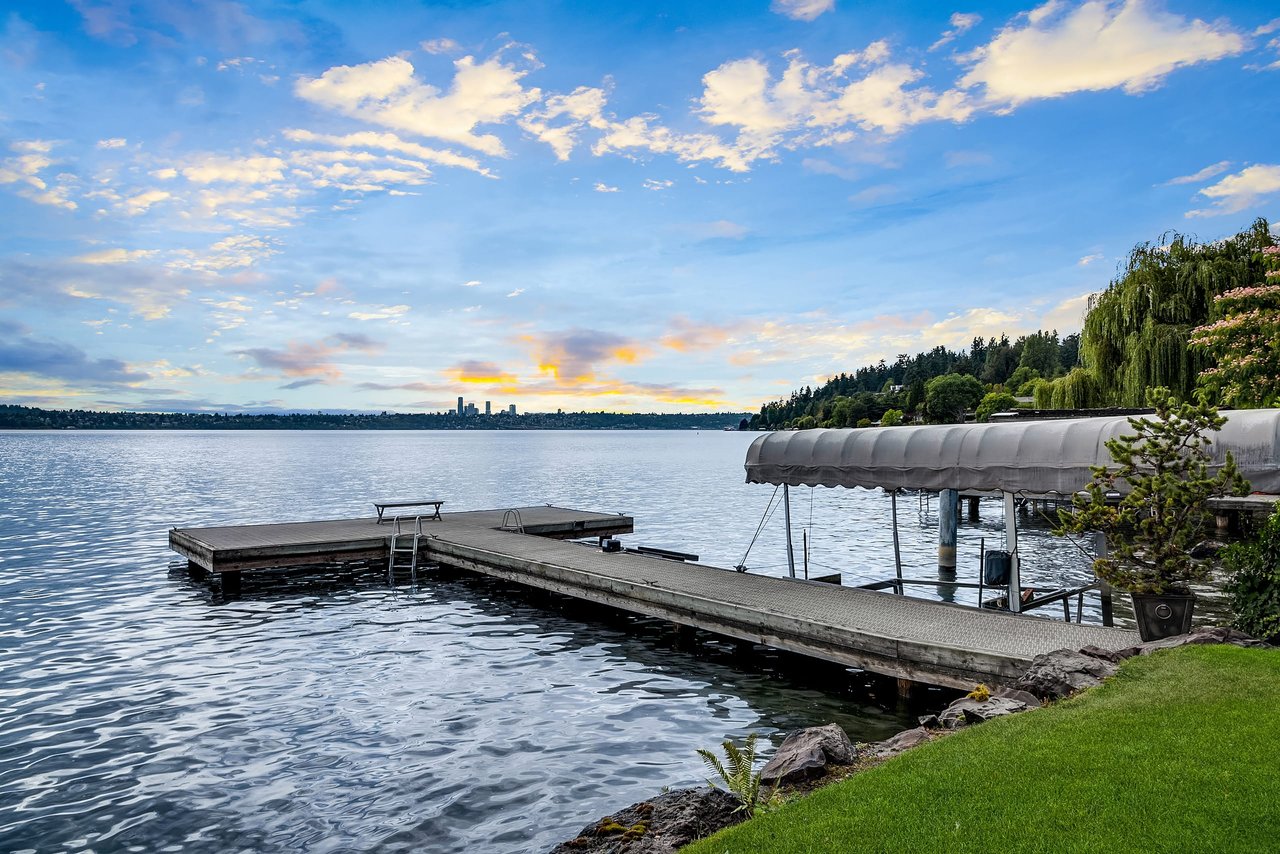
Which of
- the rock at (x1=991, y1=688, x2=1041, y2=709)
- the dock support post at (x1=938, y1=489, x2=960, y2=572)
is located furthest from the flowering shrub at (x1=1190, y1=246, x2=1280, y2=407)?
the rock at (x1=991, y1=688, x2=1041, y2=709)

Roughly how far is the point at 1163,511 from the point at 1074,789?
6877mm

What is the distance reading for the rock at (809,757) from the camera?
6.62m

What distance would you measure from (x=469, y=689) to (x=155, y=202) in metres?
26.8

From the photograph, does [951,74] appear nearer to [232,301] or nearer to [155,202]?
[155,202]

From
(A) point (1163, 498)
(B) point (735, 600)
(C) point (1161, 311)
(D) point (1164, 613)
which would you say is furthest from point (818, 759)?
(C) point (1161, 311)

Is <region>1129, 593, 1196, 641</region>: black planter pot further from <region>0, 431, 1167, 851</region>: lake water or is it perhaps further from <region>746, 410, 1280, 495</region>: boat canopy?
<region>0, 431, 1167, 851</region>: lake water

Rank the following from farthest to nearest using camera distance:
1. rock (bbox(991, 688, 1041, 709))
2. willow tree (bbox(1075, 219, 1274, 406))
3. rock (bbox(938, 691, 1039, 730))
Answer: willow tree (bbox(1075, 219, 1274, 406)) < rock (bbox(991, 688, 1041, 709)) < rock (bbox(938, 691, 1039, 730))

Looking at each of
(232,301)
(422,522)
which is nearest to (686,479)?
(232,301)

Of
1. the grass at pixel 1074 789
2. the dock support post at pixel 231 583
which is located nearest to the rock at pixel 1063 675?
the grass at pixel 1074 789

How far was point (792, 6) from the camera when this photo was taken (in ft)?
62.5

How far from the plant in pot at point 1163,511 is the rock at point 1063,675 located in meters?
2.16

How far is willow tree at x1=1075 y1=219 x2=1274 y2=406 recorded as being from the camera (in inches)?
1257

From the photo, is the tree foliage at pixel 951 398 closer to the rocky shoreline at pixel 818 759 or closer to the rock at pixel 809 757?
the rocky shoreline at pixel 818 759

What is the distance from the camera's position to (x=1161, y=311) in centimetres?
3341
